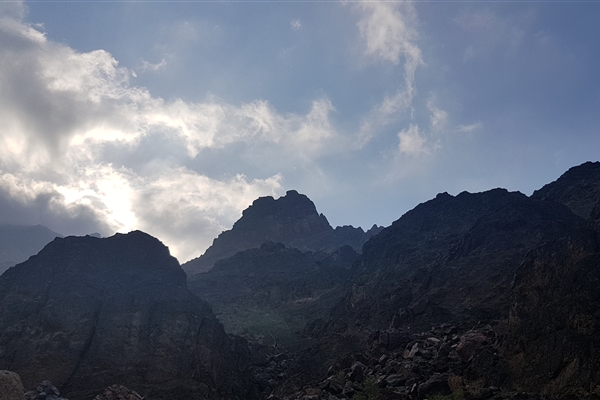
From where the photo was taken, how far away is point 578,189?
68000mm

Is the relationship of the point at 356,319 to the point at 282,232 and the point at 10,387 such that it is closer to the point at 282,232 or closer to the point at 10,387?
the point at 10,387

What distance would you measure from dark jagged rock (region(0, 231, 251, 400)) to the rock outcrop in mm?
18009

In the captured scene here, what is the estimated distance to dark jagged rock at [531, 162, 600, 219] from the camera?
62.7 m

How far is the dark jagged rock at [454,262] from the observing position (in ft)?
129

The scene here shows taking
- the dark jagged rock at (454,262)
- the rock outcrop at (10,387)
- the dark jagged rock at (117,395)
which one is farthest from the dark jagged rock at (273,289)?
the rock outcrop at (10,387)

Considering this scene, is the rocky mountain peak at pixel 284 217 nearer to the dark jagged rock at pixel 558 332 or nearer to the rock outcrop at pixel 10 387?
the dark jagged rock at pixel 558 332

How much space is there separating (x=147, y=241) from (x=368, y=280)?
39.9 metres

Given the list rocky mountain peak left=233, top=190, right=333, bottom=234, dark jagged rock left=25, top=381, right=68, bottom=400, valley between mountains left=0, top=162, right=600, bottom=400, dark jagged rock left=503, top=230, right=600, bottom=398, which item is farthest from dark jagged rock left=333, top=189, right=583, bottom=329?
rocky mountain peak left=233, top=190, right=333, bottom=234

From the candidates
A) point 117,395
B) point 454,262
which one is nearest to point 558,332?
point 117,395

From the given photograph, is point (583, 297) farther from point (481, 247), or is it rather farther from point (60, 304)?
point (60, 304)

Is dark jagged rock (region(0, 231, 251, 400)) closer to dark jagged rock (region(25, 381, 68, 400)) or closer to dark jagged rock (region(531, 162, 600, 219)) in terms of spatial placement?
dark jagged rock (region(25, 381, 68, 400))

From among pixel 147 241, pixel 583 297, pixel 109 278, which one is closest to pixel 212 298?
pixel 147 241

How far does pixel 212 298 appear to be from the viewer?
91.1 m

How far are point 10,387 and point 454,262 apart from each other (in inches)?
2017
